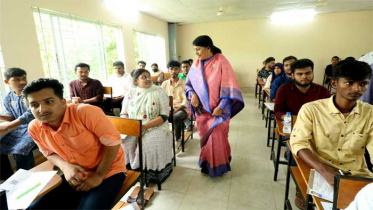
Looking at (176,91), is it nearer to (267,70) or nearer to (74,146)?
(74,146)

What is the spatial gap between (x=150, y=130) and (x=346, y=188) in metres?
1.57

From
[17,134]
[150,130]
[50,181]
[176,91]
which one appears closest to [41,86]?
[50,181]

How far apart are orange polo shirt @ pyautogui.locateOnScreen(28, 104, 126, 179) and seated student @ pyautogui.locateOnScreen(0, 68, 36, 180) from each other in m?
1.04

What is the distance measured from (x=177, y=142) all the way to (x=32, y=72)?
2209mm

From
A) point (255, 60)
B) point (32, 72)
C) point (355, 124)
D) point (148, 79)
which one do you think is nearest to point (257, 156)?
point (355, 124)

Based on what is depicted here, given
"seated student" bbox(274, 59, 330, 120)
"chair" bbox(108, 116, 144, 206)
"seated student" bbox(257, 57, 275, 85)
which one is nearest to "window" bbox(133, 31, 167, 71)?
"seated student" bbox(257, 57, 275, 85)

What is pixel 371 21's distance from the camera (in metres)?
6.04

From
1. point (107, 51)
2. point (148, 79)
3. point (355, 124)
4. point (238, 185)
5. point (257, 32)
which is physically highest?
point (257, 32)

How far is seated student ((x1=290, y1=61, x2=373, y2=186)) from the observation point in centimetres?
105

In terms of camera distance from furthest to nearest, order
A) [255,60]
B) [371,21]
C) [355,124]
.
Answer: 1. [255,60]
2. [371,21]
3. [355,124]

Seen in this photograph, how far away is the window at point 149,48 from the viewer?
5.47 m

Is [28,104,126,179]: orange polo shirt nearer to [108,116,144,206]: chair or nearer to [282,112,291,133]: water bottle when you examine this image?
[108,116,144,206]: chair

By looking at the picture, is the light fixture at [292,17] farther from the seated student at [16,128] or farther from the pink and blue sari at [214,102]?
the seated student at [16,128]

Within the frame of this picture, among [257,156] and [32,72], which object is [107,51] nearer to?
[32,72]
